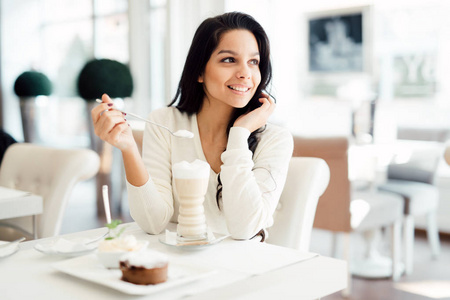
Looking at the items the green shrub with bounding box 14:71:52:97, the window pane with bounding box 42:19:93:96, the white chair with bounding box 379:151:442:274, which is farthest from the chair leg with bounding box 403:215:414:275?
the window pane with bounding box 42:19:93:96

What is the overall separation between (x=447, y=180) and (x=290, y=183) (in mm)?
3193

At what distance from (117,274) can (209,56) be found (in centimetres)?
89

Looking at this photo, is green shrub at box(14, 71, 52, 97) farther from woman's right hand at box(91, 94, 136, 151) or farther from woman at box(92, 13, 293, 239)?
woman's right hand at box(91, 94, 136, 151)

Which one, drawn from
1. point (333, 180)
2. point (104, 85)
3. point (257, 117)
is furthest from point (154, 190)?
point (104, 85)

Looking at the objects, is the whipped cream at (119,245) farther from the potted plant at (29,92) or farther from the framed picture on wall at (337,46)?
the potted plant at (29,92)

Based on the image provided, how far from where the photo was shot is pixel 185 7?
5086 mm

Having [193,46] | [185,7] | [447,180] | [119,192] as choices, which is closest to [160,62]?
[185,7]

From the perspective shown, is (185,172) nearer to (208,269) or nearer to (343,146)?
(208,269)

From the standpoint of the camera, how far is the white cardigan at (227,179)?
140cm

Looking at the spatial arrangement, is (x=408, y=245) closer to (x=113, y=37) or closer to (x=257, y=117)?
(x=257, y=117)

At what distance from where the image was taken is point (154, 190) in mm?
1463

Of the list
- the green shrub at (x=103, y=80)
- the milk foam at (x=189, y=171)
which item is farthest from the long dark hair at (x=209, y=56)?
the green shrub at (x=103, y=80)

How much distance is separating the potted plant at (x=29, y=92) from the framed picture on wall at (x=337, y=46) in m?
2.90

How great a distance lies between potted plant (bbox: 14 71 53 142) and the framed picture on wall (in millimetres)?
2901
